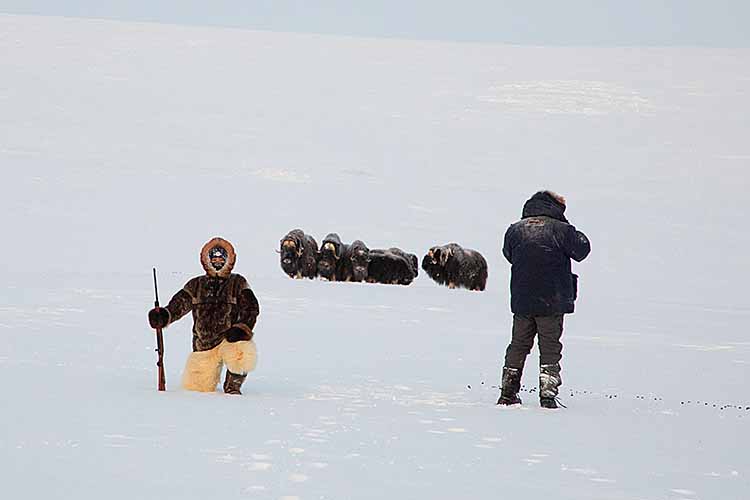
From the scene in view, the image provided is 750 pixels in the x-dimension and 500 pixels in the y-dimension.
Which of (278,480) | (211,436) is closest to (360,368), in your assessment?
(211,436)

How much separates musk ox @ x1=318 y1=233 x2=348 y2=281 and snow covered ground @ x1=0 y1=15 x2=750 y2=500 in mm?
1711

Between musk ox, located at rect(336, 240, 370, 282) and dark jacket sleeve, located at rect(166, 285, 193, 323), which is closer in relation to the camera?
dark jacket sleeve, located at rect(166, 285, 193, 323)

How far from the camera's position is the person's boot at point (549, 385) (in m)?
9.23

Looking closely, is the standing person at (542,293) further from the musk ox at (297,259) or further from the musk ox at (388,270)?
the musk ox at (297,259)

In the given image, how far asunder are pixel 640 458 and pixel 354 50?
61.6 meters

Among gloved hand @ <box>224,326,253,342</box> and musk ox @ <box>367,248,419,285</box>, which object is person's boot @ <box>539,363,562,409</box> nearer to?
gloved hand @ <box>224,326,253,342</box>

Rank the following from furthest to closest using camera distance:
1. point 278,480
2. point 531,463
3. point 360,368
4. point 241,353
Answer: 1. point 360,368
2. point 241,353
3. point 531,463
4. point 278,480

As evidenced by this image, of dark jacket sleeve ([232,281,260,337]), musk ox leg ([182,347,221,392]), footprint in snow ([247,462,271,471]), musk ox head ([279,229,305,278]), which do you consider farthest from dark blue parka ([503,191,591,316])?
musk ox head ([279,229,305,278])

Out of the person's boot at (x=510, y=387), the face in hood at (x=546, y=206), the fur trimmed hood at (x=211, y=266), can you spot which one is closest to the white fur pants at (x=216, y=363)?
the fur trimmed hood at (x=211, y=266)

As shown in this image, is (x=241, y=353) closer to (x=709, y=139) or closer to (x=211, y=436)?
(x=211, y=436)

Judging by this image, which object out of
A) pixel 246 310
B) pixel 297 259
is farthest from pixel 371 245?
pixel 246 310

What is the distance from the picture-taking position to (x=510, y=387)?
30.6ft

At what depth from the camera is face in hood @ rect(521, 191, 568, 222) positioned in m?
9.69

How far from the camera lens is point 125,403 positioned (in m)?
8.19
